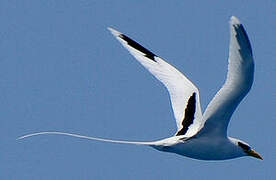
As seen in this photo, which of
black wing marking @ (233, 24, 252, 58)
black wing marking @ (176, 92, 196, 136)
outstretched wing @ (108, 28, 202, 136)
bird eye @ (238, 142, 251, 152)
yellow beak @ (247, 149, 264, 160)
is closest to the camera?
black wing marking @ (233, 24, 252, 58)

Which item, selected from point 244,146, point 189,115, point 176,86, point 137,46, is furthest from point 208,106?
point 137,46

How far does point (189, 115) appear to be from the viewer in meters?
19.8

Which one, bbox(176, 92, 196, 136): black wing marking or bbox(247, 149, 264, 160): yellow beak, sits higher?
bbox(176, 92, 196, 136): black wing marking

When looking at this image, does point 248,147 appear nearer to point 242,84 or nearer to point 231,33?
point 242,84

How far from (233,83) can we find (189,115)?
431 centimetres

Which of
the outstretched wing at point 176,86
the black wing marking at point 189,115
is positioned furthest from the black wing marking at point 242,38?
the black wing marking at point 189,115

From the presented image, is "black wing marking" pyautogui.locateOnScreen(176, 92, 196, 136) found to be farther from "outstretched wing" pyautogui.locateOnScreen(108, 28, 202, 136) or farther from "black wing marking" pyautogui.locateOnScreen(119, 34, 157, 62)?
"black wing marking" pyautogui.locateOnScreen(119, 34, 157, 62)

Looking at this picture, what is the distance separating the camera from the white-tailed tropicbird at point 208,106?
15.2 m

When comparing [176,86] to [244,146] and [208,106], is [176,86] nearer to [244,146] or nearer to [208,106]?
[244,146]

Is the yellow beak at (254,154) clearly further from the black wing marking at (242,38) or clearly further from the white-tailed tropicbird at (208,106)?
the black wing marking at (242,38)

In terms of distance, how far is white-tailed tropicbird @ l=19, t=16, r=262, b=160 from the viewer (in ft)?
49.8

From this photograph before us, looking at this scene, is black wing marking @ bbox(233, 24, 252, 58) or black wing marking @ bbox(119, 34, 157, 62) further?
black wing marking @ bbox(119, 34, 157, 62)

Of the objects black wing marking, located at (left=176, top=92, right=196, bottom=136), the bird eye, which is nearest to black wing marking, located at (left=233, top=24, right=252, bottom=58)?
the bird eye

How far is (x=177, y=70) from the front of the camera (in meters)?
21.4
